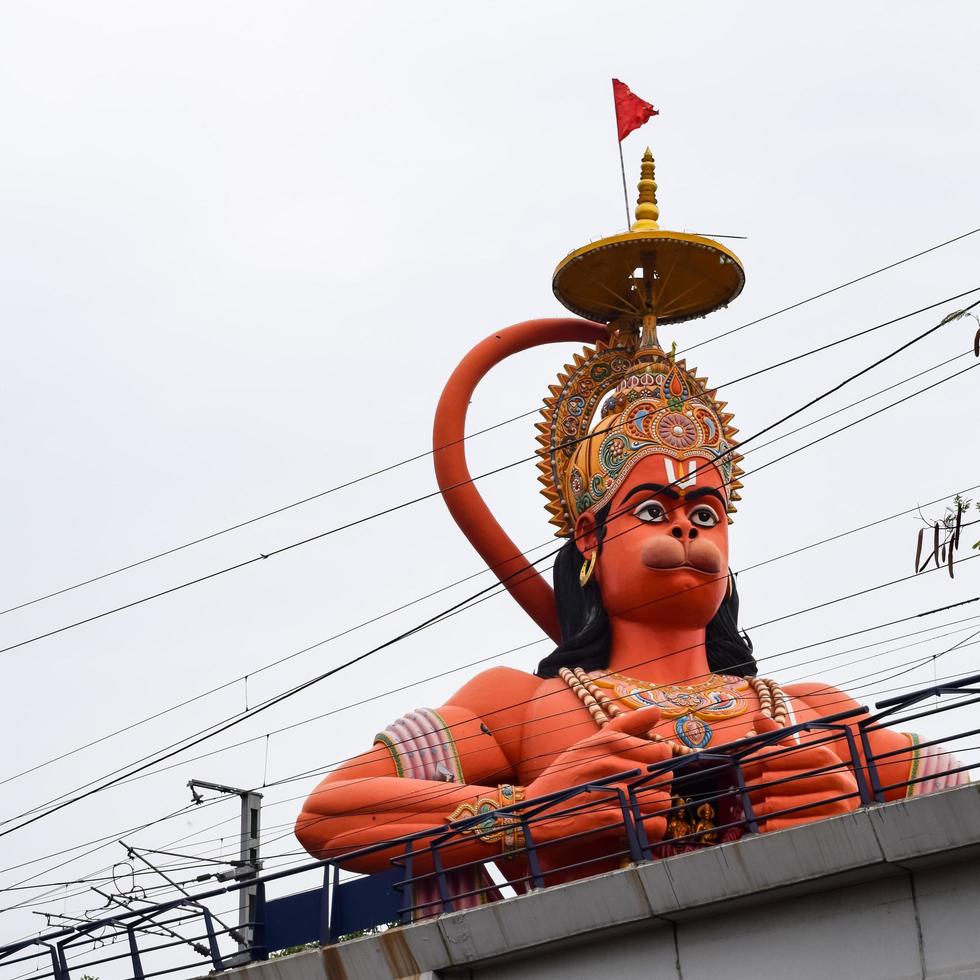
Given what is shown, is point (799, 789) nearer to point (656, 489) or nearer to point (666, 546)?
point (666, 546)

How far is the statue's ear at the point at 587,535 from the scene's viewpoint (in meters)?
16.0

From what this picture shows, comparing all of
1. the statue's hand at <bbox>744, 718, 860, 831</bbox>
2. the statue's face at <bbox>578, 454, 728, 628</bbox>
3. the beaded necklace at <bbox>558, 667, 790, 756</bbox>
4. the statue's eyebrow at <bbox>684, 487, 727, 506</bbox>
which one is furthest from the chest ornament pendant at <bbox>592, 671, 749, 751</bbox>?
the statue's eyebrow at <bbox>684, 487, 727, 506</bbox>

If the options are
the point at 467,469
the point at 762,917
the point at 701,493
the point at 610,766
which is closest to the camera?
the point at 762,917

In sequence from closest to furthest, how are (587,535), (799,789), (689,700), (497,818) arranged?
(799,789)
(497,818)
(689,700)
(587,535)

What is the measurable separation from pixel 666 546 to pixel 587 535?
105cm

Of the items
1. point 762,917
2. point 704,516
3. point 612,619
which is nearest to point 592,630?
point 612,619

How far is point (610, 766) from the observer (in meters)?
13.2

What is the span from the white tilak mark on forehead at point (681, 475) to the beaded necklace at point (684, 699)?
1.77 meters

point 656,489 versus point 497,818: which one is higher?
point 656,489

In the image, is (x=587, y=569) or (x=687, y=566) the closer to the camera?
(x=687, y=566)

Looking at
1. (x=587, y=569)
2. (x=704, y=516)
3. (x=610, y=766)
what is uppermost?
(x=704, y=516)

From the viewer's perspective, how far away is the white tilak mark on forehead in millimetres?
15633

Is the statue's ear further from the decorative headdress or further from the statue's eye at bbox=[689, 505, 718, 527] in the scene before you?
the statue's eye at bbox=[689, 505, 718, 527]

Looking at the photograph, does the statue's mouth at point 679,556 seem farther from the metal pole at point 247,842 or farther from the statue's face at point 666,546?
the metal pole at point 247,842
